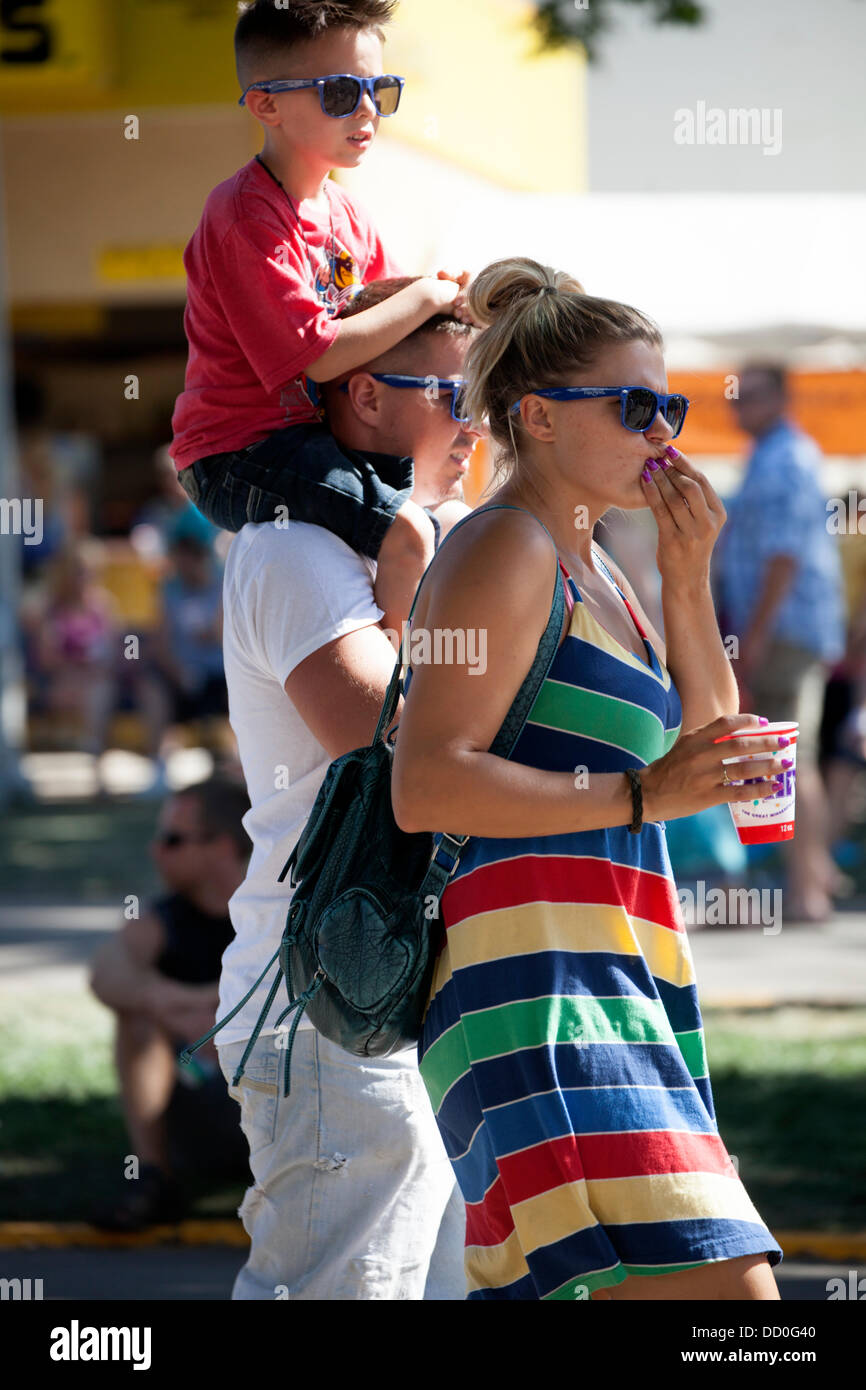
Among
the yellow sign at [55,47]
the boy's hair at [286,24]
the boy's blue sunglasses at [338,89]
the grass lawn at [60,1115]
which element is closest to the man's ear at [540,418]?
the boy's blue sunglasses at [338,89]

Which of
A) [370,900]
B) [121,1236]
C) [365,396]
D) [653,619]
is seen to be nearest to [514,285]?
[365,396]

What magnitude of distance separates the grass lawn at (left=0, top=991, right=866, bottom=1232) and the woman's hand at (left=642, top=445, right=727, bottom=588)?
9.31 feet

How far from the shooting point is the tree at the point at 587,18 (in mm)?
5473

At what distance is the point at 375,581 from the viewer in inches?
100

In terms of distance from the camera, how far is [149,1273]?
4516 mm

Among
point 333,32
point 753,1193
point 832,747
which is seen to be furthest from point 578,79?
point 333,32

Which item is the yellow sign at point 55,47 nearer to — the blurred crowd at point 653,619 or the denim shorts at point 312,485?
the blurred crowd at point 653,619

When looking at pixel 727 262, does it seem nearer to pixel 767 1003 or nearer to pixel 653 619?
pixel 653 619

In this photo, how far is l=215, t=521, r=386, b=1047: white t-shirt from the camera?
246 cm

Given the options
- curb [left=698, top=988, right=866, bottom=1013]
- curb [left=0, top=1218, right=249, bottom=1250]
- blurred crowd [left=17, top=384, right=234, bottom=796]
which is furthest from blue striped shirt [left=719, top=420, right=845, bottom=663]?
curb [left=0, top=1218, right=249, bottom=1250]

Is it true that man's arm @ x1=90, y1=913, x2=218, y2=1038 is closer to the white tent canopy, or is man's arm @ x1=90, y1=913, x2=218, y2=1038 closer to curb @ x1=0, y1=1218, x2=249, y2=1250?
curb @ x1=0, y1=1218, x2=249, y2=1250

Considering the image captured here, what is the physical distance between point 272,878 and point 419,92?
8.96 meters

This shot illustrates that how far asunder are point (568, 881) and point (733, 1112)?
3.56 metres
